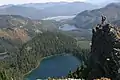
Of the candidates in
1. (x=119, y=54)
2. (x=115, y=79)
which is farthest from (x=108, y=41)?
(x=115, y=79)

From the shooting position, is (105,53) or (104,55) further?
(105,53)

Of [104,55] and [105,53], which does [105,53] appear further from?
[104,55]

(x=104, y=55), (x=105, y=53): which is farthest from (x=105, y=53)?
(x=104, y=55)

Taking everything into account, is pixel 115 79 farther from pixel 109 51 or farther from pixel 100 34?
pixel 100 34

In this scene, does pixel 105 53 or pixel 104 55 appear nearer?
pixel 104 55

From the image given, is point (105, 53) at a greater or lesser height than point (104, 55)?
greater
